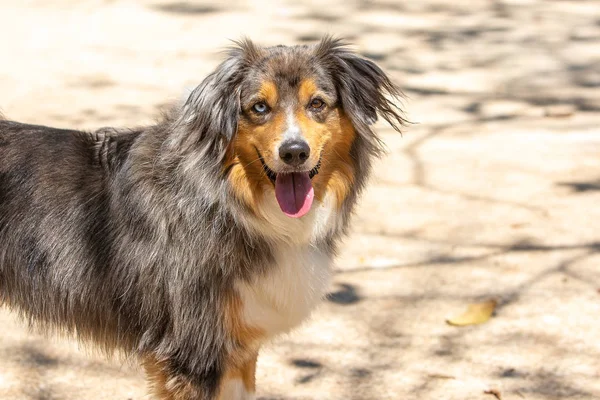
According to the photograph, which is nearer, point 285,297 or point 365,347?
point 285,297

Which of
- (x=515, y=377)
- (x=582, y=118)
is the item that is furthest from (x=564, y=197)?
(x=515, y=377)

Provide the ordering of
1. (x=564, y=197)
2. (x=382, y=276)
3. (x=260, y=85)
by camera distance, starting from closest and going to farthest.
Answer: (x=260, y=85)
(x=382, y=276)
(x=564, y=197)

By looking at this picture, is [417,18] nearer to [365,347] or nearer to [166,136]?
[365,347]

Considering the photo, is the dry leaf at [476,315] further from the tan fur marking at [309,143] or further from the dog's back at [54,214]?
the dog's back at [54,214]

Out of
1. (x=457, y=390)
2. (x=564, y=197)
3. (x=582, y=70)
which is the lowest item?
(x=457, y=390)

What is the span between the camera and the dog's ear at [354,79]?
424cm

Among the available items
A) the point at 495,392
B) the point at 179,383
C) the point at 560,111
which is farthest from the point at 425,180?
the point at 179,383

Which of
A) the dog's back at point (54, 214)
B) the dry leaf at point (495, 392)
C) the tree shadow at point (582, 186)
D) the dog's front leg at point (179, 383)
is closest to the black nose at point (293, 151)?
the dog's back at point (54, 214)

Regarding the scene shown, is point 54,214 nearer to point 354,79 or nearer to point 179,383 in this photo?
point 179,383

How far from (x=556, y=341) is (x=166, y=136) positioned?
2.41 meters

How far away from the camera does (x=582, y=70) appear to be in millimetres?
8906

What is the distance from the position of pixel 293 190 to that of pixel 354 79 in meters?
0.57

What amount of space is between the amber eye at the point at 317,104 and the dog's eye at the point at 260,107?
Answer: 198mm

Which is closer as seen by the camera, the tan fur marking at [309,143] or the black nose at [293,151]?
the black nose at [293,151]
